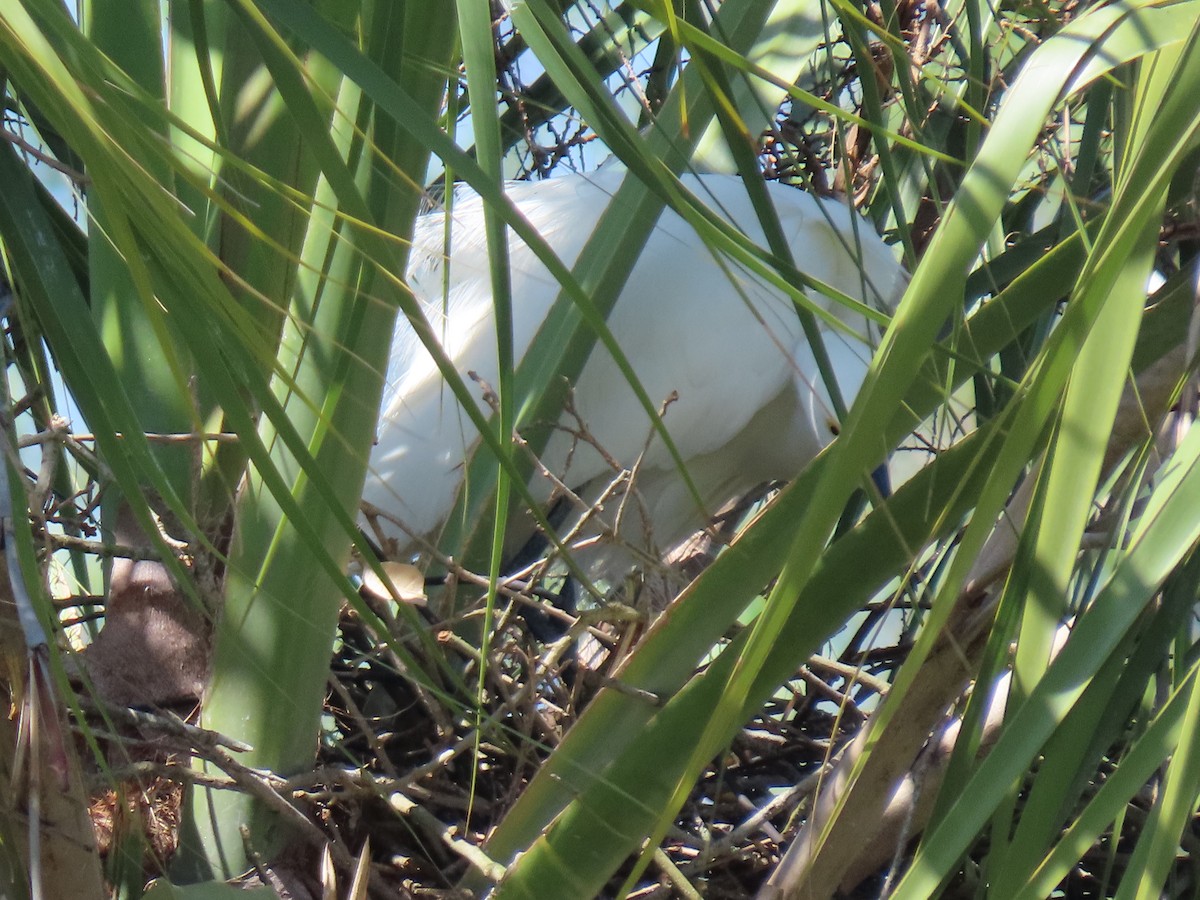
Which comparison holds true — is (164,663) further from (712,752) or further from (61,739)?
(712,752)

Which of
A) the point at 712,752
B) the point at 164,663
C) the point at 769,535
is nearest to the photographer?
the point at 712,752

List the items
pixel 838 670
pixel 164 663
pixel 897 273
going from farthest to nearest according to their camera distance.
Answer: pixel 897 273
pixel 838 670
pixel 164 663

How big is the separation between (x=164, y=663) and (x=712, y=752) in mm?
541

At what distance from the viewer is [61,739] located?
16.9 inches

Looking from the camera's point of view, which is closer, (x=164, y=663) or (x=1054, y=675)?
(x=1054, y=675)

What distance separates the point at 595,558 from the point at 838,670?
693 mm

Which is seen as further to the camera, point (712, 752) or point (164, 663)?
point (164, 663)

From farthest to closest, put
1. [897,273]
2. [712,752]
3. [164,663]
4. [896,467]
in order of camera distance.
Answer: [896,467] < [897,273] < [164,663] < [712,752]

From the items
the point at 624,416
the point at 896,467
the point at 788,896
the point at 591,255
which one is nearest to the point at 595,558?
the point at 624,416

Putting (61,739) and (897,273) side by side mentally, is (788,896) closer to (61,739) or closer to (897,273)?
(61,739)

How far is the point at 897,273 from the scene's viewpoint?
1604mm

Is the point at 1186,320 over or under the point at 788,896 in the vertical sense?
over

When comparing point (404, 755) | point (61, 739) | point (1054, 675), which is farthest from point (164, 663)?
point (1054, 675)

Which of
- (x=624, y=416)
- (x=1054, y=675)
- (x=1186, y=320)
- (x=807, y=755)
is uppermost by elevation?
(x=624, y=416)
